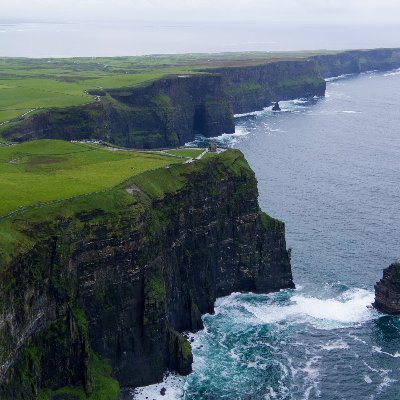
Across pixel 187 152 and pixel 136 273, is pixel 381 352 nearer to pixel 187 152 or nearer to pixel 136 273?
pixel 136 273

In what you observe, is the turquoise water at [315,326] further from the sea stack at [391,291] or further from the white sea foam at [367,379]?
the sea stack at [391,291]

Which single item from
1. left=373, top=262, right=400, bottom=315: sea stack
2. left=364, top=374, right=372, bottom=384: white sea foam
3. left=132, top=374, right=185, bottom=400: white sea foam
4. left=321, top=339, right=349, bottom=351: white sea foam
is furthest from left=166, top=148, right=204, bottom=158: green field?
left=364, top=374, right=372, bottom=384: white sea foam

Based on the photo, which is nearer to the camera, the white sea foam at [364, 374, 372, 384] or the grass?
the white sea foam at [364, 374, 372, 384]

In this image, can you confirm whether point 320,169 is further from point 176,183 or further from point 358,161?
point 176,183

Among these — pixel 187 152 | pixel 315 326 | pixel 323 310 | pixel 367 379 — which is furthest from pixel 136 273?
pixel 187 152

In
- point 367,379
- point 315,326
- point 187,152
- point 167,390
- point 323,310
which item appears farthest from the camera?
point 187,152

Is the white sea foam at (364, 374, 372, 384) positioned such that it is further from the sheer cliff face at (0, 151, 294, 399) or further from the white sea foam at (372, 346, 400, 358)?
the sheer cliff face at (0, 151, 294, 399)

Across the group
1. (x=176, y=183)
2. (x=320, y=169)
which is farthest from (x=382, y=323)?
(x=320, y=169)
